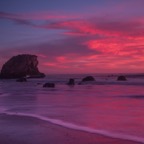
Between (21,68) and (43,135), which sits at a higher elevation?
(21,68)

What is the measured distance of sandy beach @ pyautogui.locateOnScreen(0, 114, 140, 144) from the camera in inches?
344

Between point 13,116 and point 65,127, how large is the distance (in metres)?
3.51

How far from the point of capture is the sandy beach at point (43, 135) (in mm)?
8727

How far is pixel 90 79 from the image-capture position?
219 feet

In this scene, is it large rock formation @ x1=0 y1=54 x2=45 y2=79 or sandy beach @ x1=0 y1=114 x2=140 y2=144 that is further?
large rock formation @ x1=0 y1=54 x2=45 y2=79

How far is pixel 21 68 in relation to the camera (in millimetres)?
113188

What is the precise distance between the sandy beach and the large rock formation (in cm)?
10218

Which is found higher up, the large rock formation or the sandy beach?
the large rock formation

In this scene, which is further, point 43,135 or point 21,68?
point 21,68

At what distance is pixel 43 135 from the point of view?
9.45 m

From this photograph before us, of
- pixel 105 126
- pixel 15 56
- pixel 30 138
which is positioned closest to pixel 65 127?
pixel 105 126

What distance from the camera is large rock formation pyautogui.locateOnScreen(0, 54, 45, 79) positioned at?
113250mm

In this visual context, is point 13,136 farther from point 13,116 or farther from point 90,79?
point 90,79

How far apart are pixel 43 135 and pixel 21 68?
105m
